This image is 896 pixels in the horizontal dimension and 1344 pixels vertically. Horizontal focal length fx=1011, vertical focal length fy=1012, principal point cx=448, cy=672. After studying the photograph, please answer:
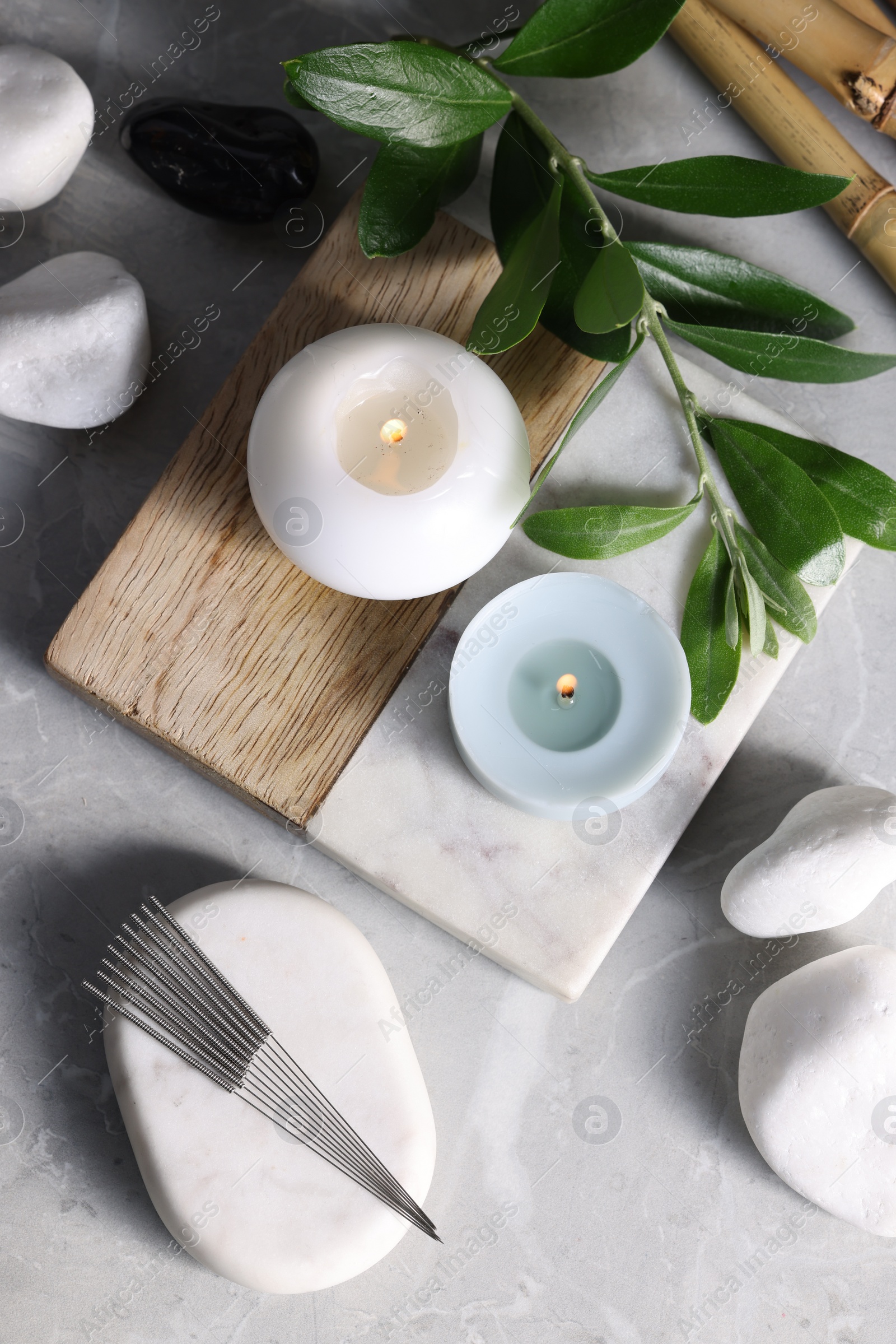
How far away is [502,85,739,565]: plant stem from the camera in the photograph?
0.59m

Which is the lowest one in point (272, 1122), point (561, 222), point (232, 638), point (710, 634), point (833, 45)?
point (272, 1122)

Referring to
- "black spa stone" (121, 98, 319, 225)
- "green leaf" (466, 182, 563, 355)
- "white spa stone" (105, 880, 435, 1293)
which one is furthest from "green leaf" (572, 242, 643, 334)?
"white spa stone" (105, 880, 435, 1293)

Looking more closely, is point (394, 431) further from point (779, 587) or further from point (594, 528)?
point (779, 587)

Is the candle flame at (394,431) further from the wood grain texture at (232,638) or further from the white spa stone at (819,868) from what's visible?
A: the white spa stone at (819,868)

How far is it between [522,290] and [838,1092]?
1.65 ft

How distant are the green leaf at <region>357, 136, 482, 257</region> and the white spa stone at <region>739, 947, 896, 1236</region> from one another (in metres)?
0.51

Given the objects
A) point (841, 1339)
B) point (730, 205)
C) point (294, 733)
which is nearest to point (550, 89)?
point (730, 205)

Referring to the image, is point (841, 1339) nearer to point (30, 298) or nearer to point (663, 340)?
point (663, 340)

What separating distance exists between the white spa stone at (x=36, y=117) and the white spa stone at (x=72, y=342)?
59mm

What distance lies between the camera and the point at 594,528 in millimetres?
578

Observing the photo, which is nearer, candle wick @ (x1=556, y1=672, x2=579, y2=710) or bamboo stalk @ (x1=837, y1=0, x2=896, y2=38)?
candle wick @ (x1=556, y1=672, x2=579, y2=710)

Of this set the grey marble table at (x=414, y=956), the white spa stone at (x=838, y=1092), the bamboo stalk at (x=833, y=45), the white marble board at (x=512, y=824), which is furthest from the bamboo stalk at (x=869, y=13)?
the white spa stone at (x=838, y=1092)

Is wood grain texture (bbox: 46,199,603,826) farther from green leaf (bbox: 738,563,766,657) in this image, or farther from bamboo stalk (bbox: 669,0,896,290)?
bamboo stalk (bbox: 669,0,896,290)

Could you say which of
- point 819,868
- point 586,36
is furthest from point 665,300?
point 819,868
